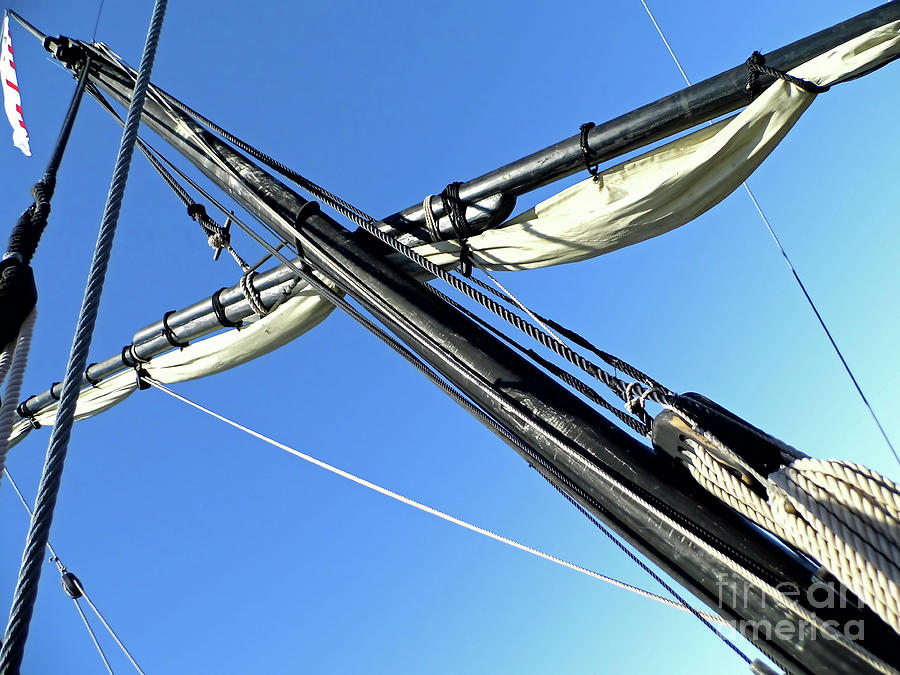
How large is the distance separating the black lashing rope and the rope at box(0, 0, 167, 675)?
2.13 feet

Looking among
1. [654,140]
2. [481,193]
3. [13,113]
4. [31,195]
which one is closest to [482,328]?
[481,193]

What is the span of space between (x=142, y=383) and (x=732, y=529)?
680cm

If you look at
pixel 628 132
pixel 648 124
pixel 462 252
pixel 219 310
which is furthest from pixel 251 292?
pixel 648 124

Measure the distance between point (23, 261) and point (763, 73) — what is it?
3.61 meters

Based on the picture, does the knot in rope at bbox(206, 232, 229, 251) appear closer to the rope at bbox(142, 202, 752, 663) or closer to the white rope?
the rope at bbox(142, 202, 752, 663)

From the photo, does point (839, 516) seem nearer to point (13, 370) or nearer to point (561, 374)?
point (561, 374)

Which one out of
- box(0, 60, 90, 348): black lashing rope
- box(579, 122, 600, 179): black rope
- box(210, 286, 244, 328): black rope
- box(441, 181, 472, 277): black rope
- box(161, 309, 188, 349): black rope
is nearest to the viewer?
box(0, 60, 90, 348): black lashing rope

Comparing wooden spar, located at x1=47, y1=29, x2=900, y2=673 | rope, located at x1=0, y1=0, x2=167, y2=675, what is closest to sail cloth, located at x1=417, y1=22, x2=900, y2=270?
wooden spar, located at x1=47, y1=29, x2=900, y2=673

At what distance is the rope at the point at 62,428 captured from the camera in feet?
5.28

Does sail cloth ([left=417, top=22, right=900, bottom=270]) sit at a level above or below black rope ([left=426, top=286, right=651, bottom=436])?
above

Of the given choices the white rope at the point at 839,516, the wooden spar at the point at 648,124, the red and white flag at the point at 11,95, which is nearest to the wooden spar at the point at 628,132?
the wooden spar at the point at 648,124

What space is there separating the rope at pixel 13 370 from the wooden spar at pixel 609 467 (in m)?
1.77

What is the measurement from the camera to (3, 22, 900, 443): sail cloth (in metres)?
3.30

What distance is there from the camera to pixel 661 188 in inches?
148
